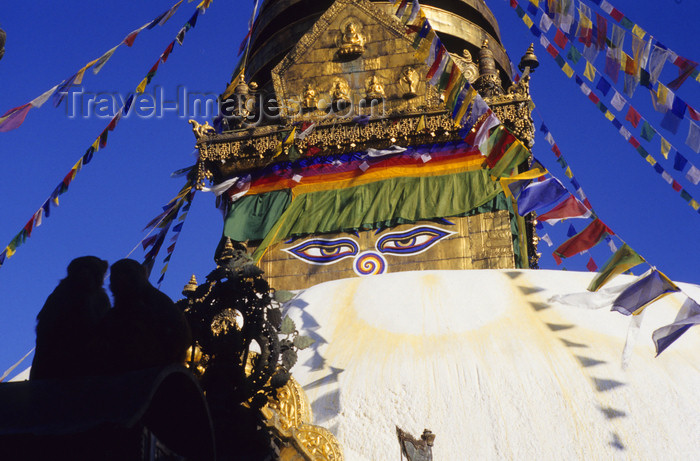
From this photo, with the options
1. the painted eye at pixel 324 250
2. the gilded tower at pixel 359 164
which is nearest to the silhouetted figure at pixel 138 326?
the gilded tower at pixel 359 164

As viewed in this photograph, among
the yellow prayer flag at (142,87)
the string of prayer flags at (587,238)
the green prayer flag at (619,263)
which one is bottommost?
the green prayer flag at (619,263)

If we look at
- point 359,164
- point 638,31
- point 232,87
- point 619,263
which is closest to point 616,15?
point 638,31

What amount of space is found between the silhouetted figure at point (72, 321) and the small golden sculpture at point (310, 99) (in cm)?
903

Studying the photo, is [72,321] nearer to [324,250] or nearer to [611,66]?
[611,66]

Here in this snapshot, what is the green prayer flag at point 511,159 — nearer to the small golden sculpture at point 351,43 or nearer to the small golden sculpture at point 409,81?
the small golden sculpture at point 409,81

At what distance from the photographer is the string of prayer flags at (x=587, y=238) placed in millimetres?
6414

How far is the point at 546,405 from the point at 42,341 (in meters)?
4.22

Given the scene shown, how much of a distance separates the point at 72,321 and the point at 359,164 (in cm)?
862

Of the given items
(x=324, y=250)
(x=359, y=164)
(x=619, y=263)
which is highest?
(x=359, y=164)

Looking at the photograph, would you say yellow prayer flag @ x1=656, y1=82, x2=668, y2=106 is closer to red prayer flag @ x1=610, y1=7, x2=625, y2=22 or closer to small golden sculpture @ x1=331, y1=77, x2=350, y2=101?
red prayer flag @ x1=610, y1=7, x2=625, y2=22

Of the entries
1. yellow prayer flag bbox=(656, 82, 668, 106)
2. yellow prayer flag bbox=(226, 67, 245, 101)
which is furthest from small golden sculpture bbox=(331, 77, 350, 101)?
yellow prayer flag bbox=(656, 82, 668, 106)

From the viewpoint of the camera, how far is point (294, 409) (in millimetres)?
4406

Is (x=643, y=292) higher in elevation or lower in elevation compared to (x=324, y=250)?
lower

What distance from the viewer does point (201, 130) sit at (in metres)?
11.4
